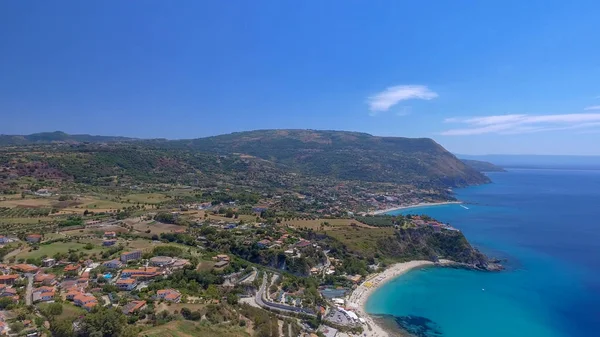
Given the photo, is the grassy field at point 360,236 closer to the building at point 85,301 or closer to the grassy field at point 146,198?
the building at point 85,301

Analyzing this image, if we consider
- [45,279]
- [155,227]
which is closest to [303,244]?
[155,227]

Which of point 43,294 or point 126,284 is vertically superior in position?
point 43,294

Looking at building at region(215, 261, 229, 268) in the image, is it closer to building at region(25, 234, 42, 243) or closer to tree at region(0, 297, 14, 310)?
tree at region(0, 297, 14, 310)

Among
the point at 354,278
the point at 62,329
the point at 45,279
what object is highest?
the point at 62,329

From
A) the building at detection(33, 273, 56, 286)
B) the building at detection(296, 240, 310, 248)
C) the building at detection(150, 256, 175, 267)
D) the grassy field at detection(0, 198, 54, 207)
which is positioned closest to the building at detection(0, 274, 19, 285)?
the building at detection(33, 273, 56, 286)

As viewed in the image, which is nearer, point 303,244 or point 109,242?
point 109,242

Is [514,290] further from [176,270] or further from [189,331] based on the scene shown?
[189,331]

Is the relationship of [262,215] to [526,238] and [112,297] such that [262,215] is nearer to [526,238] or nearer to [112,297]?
[112,297]
